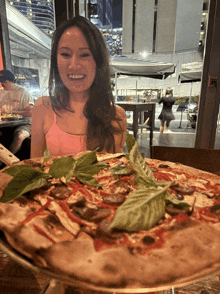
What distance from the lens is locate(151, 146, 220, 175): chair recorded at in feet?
4.59

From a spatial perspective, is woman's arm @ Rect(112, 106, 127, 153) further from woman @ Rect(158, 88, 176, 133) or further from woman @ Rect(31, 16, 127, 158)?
woman @ Rect(158, 88, 176, 133)

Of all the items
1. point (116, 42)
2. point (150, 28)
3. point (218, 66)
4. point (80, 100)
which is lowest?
point (80, 100)

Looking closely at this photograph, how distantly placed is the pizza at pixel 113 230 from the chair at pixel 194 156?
30.8 inches

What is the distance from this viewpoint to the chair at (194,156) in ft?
4.59

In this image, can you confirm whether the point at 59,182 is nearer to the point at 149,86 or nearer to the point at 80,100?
the point at 80,100

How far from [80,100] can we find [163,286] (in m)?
1.82

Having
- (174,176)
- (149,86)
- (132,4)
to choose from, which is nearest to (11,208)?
(174,176)

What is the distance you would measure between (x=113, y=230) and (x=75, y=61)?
1.73m

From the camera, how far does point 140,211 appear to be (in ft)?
1.43

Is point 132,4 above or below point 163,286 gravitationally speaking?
above

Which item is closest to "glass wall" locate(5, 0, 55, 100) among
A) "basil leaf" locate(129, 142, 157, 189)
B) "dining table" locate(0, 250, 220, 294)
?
"basil leaf" locate(129, 142, 157, 189)

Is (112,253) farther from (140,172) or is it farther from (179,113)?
(179,113)

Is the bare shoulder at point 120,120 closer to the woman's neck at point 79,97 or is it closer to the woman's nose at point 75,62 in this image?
the woman's neck at point 79,97

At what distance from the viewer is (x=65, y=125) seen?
2000 millimetres
